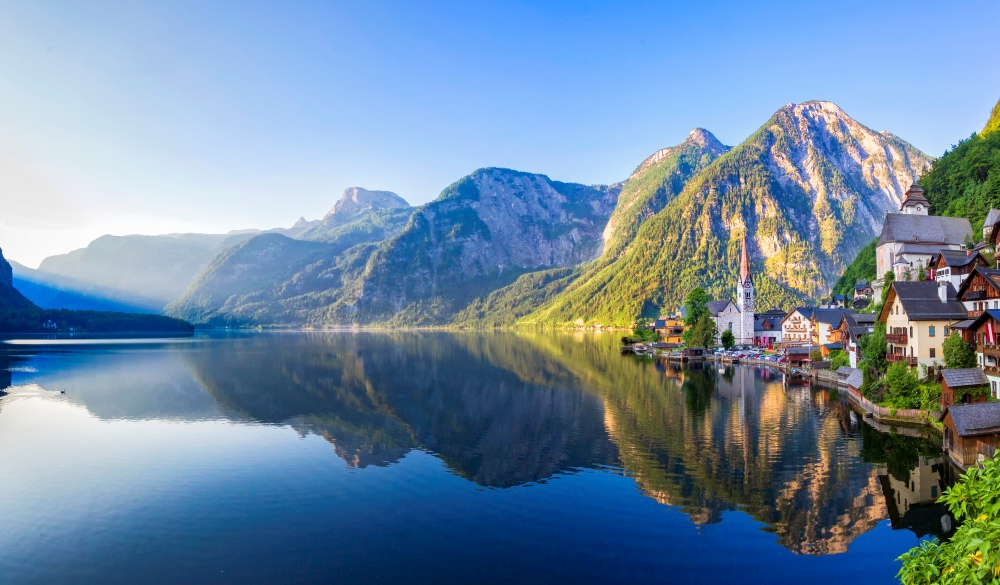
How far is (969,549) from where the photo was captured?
28.3ft

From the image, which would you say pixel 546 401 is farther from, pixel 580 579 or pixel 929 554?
pixel 929 554

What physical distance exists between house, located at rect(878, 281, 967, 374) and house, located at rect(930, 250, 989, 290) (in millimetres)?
2402

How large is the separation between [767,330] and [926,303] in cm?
9554

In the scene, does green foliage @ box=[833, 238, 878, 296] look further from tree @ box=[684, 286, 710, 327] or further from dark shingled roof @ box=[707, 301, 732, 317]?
tree @ box=[684, 286, 710, 327]

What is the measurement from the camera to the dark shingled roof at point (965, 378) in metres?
42.0

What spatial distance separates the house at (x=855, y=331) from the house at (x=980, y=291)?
19161 millimetres

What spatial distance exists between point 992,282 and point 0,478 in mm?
78192

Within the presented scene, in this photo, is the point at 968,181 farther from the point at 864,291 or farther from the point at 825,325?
the point at 825,325

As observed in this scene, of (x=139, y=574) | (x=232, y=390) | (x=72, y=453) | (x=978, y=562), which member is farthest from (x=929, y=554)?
(x=232, y=390)

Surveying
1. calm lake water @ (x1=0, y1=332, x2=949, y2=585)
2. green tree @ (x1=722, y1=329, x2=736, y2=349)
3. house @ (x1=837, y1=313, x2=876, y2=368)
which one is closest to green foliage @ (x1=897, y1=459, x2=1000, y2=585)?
calm lake water @ (x1=0, y1=332, x2=949, y2=585)

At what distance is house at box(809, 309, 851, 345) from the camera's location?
101 m

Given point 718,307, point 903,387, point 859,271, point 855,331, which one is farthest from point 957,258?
point 718,307

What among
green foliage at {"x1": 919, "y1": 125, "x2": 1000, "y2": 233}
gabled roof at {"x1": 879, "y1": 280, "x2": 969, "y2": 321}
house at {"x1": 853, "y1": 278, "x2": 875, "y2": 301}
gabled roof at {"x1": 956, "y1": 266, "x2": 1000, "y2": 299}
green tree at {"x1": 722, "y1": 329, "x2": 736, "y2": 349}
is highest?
green foliage at {"x1": 919, "y1": 125, "x2": 1000, "y2": 233}

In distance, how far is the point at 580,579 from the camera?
72.0 feet
